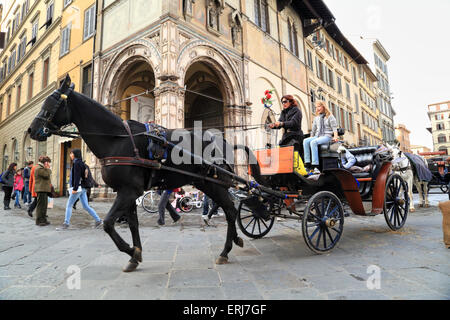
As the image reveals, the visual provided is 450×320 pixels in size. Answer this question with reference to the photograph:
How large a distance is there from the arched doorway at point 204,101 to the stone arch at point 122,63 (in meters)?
3.44

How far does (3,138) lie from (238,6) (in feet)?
85.5

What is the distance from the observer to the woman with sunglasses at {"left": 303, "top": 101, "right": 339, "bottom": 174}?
381 centimetres

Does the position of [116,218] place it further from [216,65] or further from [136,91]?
[136,91]

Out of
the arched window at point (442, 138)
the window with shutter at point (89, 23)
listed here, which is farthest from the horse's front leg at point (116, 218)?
the arched window at point (442, 138)

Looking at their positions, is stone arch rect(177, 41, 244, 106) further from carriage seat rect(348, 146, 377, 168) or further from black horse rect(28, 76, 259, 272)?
black horse rect(28, 76, 259, 272)

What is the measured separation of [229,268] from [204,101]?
1352 centimetres

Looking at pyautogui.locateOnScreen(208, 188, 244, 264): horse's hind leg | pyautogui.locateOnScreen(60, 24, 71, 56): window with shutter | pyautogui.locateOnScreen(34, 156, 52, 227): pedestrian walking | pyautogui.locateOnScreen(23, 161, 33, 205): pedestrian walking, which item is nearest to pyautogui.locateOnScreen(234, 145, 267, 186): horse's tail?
pyautogui.locateOnScreen(208, 188, 244, 264): horse's hind leg

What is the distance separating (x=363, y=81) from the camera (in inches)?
1193

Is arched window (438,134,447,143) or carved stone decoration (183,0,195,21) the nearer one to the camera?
carved stone decoration (183,0,195,21)

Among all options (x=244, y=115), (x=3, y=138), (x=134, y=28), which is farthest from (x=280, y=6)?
(x=3, y=138)

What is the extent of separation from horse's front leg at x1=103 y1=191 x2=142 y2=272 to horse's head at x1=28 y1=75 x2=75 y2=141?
106cm

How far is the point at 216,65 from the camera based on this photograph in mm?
11273

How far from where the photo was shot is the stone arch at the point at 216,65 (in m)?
9.78

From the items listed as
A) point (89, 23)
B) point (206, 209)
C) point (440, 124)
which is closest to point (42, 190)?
point (206, 209)
